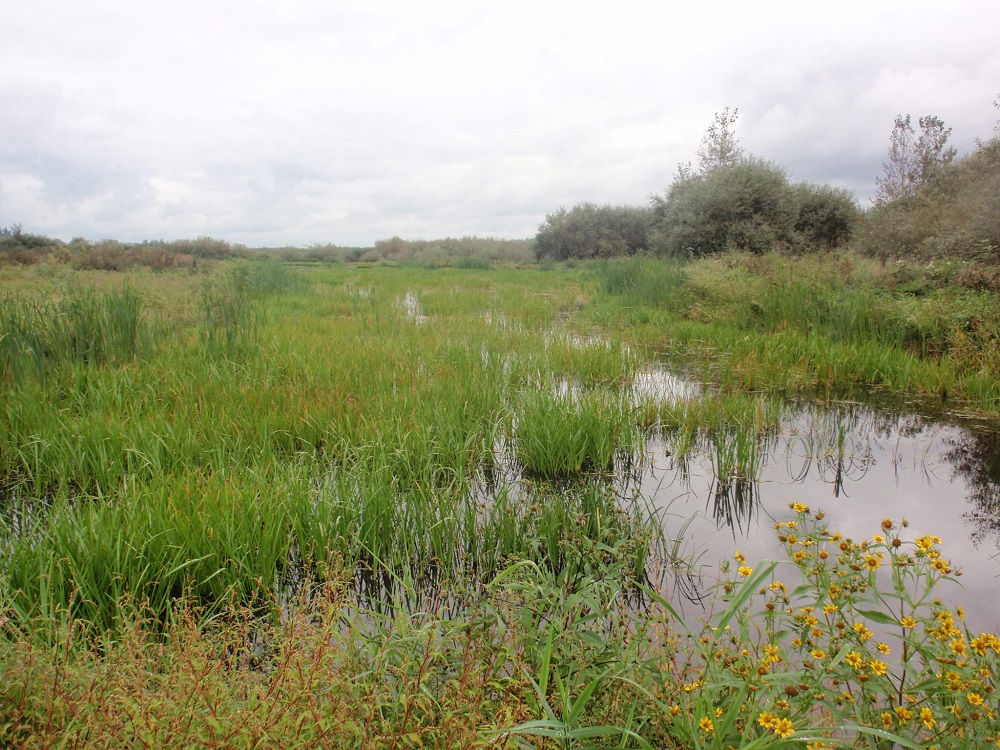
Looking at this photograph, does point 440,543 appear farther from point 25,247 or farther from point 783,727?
point 25,247

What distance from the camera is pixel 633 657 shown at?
5.80 feet

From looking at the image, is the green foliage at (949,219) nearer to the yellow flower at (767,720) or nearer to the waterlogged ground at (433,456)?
the waterlogged ground at (433,456)

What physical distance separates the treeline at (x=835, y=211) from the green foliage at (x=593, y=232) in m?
1.95

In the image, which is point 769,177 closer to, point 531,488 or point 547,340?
point 547,340

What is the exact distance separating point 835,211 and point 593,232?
13.0 meters

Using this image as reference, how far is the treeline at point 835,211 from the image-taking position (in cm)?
953

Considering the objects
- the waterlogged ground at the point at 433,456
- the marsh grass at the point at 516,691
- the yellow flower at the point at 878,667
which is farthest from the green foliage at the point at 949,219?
the yellow flower at the point at 878,667

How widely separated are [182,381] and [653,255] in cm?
1689

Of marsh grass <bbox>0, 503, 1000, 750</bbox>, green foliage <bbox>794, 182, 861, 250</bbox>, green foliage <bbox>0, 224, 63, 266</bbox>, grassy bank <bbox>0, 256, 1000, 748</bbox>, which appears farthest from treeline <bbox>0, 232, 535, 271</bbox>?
marsh grass <bbox>0, 503, 1000, 750</bbox>

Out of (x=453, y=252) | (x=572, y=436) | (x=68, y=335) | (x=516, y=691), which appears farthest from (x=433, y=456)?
(x=453, y=252)

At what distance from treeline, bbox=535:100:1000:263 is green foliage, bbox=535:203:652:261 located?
76.6 inches

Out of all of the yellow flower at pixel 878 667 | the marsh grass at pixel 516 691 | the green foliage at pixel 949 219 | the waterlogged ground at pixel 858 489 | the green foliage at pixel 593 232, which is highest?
the green foliage at pixel 593 232

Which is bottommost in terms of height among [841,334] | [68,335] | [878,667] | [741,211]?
[878,667]

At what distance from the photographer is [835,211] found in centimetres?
1714
